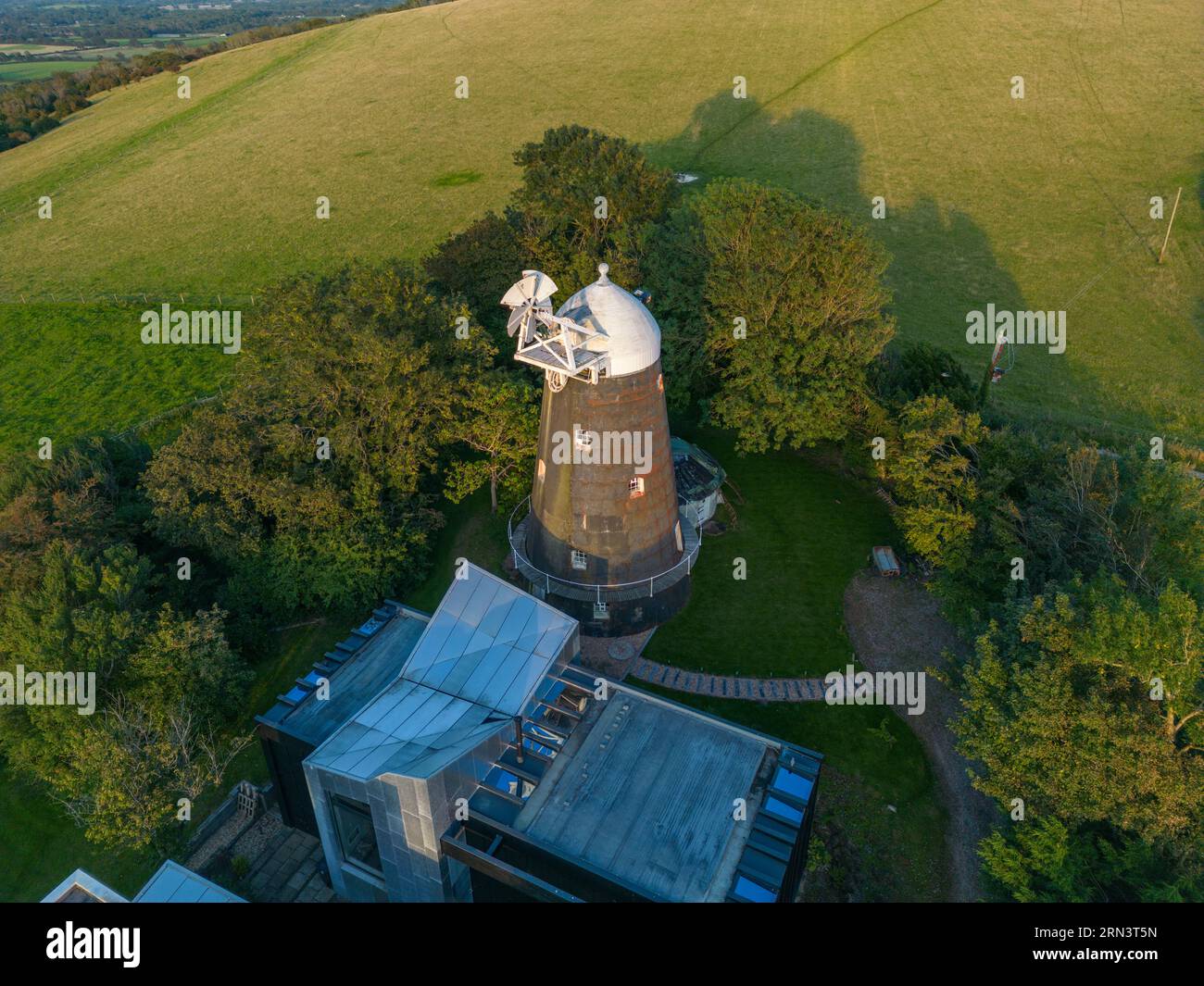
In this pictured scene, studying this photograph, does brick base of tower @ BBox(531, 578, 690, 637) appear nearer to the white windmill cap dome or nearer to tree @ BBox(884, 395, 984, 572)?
the white windmill cap dome

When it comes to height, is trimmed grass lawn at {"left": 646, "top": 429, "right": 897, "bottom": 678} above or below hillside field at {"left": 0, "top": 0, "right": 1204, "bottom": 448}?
below

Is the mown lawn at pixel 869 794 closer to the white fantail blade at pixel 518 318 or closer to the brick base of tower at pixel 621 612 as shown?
the brick base of tower at pixel 621 612

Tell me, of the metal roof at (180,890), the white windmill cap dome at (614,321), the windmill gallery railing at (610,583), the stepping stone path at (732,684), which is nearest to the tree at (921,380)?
the windmill gallery railing at (610,583)

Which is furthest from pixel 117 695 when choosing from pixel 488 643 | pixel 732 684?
pixel 732 684

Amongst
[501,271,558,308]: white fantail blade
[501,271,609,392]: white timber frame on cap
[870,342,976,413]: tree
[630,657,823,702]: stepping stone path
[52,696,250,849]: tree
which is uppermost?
[501,271,558,308]: white fantail blade

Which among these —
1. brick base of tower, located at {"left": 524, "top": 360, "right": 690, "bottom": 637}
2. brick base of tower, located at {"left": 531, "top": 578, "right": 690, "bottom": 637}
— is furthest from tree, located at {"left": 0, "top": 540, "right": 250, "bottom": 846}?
brick base of tower, located at {"left": 524, "top": 360, "right": 690, "bottom": 637}
